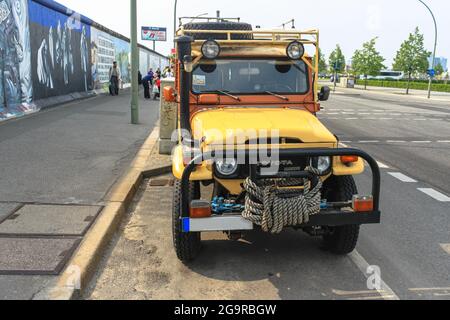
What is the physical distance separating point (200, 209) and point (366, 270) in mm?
1678

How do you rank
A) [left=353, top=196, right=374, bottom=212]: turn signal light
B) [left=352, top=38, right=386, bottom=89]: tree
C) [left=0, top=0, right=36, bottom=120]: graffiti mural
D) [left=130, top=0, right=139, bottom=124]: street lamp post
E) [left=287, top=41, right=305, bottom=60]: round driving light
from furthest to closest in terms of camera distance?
[left=352, top=38, right=386, bottom=89]: tree < [left=130, top=0, right=139, bottom=124]: street lamp post < [left=0, top=0, right=36, bottom=120]: graffiti mural < [left=287, top=41, right=305, bottom=60]: round driving light < [left=353, top=196, right=374, bottom=212]: turn signal light

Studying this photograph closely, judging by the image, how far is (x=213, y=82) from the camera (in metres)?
5.38

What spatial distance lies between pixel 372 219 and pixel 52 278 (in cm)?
271

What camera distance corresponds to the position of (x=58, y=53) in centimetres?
1642

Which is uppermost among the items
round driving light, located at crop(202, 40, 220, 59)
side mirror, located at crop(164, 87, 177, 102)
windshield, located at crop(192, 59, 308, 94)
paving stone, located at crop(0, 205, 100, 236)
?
round driving light, located at crop(202, 40, 220, 59)

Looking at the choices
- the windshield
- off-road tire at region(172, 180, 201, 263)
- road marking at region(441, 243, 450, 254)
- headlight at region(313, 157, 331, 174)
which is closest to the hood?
headlight at region(313, 157, 331, 174)

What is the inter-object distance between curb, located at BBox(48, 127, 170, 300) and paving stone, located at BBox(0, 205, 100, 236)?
0.44 feet

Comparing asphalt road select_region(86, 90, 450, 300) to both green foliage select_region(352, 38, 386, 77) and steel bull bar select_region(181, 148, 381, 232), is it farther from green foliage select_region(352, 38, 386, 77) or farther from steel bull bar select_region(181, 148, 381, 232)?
green foliage select_region(352, 38, 386, 77)

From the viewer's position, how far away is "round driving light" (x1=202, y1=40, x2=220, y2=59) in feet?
16.8

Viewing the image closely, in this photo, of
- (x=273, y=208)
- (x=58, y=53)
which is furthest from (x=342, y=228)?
(x=58, y=53)

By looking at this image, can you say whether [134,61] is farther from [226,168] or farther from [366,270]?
[366,270]

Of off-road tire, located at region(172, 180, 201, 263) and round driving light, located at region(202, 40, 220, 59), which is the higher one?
round driving light, located at region(202, 40, 220, 59)

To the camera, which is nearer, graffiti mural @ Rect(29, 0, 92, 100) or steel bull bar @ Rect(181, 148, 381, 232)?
steel bull bar @ Rect(181, 148, 381, 232)

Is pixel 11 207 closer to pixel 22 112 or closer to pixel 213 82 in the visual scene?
pixel 213 82
